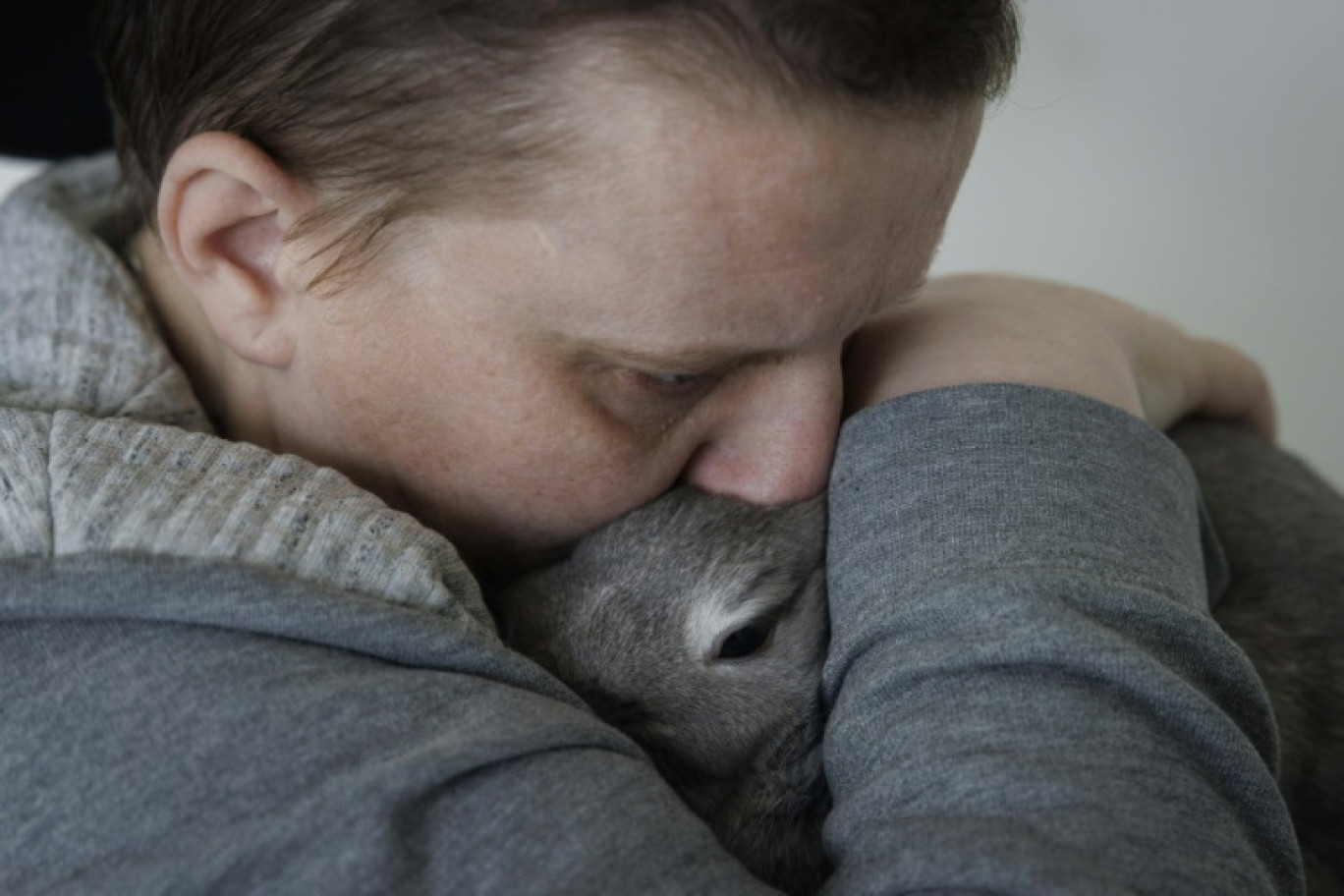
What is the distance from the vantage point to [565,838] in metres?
0.56

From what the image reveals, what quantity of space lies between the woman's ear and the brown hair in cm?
2

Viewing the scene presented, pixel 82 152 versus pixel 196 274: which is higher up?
pixel 196 274

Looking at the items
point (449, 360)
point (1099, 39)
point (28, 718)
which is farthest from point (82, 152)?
point (1099, 39)

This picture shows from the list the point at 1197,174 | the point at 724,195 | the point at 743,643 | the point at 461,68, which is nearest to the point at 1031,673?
the point at 743,643

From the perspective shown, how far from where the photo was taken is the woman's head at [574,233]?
66 cm

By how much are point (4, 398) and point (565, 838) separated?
1.38 feet

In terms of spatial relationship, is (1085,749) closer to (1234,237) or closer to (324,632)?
(324,632)

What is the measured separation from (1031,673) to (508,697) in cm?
24

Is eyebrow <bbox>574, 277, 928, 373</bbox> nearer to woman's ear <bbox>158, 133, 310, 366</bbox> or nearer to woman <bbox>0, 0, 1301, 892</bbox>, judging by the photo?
woman <bbox>0, 0, 1301, 892</bbox>

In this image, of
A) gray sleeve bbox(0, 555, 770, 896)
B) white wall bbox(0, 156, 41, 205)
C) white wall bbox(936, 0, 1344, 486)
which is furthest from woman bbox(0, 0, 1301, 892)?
white wall bbox(936, 0, 1344, 486)

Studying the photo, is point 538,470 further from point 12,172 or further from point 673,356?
point 12,172

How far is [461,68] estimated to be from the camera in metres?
0.68

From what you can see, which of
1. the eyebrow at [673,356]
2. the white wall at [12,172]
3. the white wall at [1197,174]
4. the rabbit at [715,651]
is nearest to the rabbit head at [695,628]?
the rabbit at [715,651]

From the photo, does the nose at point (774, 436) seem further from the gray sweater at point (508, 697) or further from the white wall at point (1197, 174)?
the white wall at point (1197, 174)
